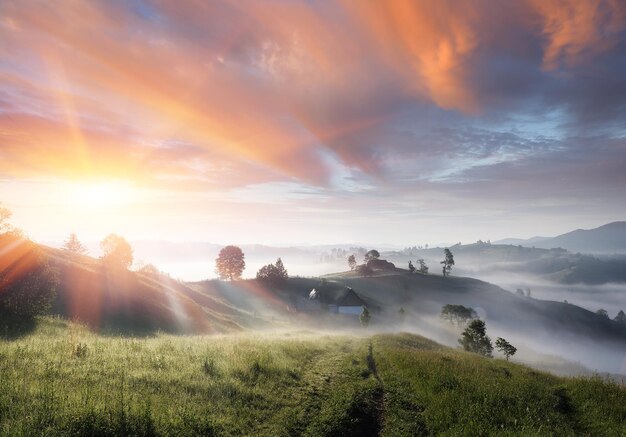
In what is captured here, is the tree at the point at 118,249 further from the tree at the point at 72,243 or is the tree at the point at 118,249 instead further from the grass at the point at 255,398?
the grass at the point at 255,398

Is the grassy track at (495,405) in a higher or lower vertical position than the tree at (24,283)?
lower

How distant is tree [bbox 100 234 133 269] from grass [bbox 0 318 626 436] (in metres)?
96.6

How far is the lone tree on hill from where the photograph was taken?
13450 centimetres

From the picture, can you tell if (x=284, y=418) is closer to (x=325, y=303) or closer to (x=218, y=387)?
(x=218, y=387)

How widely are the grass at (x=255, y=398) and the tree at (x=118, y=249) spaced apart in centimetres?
9660

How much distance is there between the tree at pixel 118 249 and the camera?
102 meters

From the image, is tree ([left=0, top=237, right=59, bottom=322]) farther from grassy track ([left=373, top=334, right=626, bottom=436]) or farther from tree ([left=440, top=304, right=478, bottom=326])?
tree ([left=440, top=304, right=478, bottom=326])

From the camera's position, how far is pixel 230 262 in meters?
132

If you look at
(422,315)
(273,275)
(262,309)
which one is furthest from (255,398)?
(422,315)

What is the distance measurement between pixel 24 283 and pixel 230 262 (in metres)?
108

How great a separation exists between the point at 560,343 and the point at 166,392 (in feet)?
740

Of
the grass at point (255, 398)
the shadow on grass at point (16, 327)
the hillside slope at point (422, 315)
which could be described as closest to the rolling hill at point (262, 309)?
the hillside slope at point (422, 315)

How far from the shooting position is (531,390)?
591 inches

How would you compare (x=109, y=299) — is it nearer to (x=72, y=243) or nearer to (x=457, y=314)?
(x=72, y=243)
